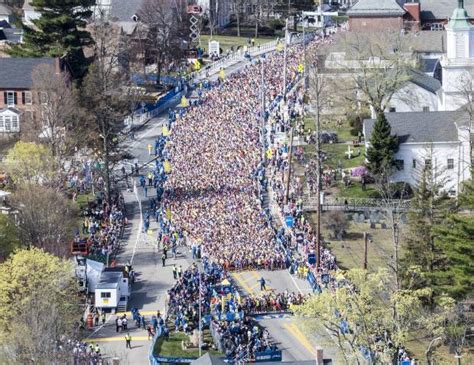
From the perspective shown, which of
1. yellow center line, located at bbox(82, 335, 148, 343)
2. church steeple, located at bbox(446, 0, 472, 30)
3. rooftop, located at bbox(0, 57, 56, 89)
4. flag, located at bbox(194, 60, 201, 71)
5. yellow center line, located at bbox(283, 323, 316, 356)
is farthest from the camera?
flag, located at bbox(194, 60, 201, 71)

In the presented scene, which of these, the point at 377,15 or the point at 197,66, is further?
the point at 377,15

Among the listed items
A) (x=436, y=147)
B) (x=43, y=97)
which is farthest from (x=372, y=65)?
(x=43, y=97)

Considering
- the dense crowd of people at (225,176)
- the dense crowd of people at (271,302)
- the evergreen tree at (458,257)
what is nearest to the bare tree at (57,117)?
the dense crowd of people at (225,176)

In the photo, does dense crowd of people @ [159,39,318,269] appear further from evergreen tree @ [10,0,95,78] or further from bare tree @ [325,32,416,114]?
evergreen tree @ [10,0,95,78]

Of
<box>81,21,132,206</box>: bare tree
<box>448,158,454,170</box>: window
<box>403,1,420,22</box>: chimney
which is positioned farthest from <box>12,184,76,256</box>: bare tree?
<box>403,1,420,22</box>: chimney

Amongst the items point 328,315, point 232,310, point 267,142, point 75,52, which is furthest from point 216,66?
point 328,315

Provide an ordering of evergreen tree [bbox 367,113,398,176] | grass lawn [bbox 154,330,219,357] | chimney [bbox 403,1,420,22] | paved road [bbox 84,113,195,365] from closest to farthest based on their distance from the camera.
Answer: grass lawn [bbox 154,330,219,357] → paved road [bbox 84,113,195,365] → evergreen tree [bbox 367,113,398,176] → chimney [bbox 403,1,420,22]

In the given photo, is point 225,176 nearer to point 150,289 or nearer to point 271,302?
point 150,289
